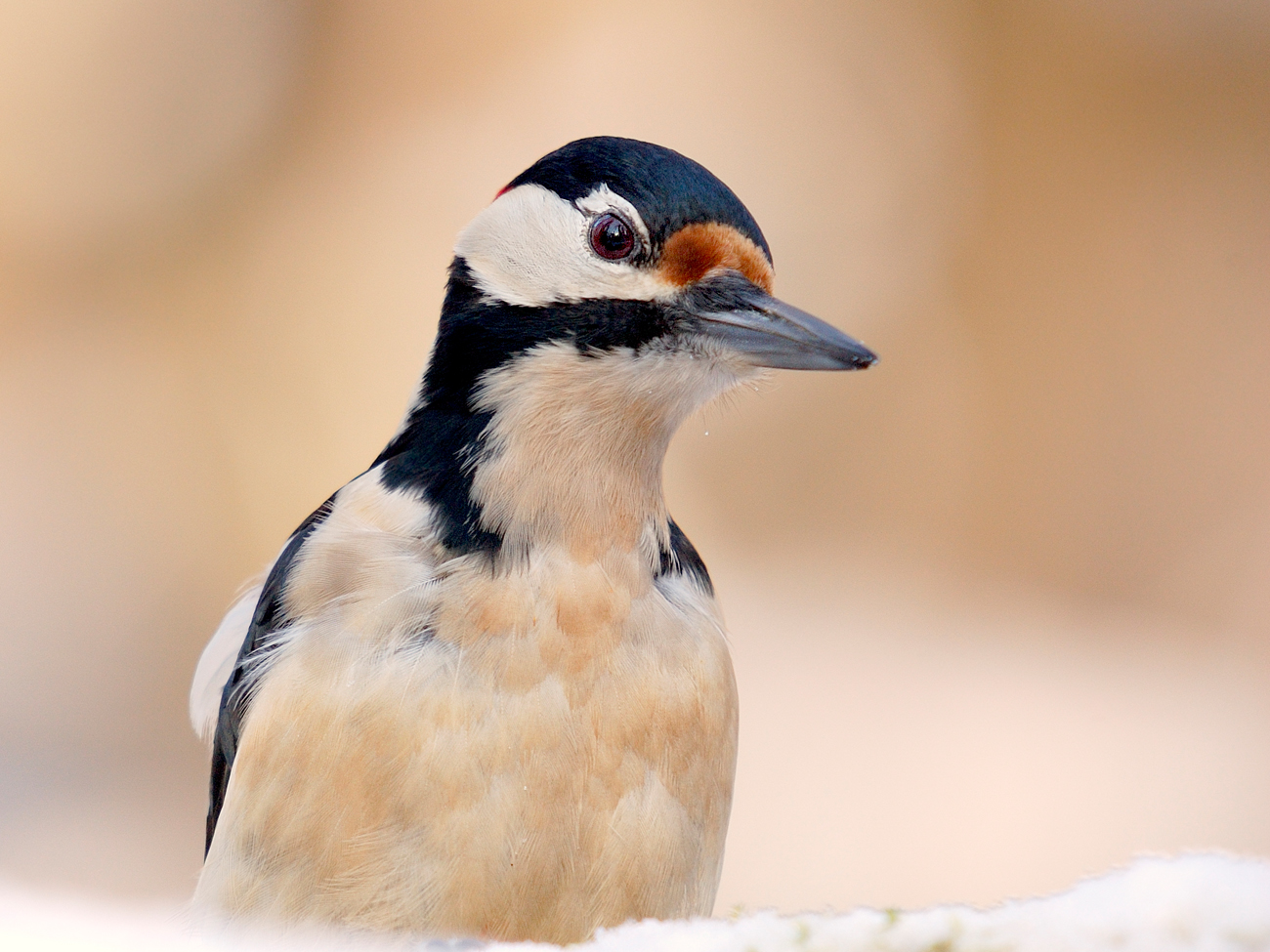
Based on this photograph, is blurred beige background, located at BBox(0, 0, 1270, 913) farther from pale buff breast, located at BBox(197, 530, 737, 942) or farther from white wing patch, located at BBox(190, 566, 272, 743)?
pale buff breast, located at BBox(197, 530, 737, 942)

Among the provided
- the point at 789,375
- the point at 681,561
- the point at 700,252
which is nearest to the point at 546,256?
the point at 700,252

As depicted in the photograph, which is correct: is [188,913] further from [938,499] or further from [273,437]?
[938,499]

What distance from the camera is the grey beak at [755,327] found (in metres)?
1.49

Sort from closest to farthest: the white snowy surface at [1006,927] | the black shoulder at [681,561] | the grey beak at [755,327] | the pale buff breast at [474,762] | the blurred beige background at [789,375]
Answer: the white snowy surface at [1006,927] → the pale buff breast at [474,762] → the grey beak at [755,327] → the black shoulder at [681,561] → the blurred beige background at [789,375]

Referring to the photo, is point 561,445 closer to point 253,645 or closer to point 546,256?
point 546,256

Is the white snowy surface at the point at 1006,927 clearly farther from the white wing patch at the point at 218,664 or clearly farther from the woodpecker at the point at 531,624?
the white wing patch at the point at 218,664

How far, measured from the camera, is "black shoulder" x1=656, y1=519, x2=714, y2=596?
1.64 meters

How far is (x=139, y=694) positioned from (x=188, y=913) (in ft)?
13.4

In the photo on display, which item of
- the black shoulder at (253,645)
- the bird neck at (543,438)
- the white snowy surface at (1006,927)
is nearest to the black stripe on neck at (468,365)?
the bird neck at (543,438)

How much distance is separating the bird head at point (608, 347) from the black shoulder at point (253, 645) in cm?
29

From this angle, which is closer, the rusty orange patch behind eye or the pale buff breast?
the pale buff breast

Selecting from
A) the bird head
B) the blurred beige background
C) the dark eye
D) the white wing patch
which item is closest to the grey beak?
the bird head

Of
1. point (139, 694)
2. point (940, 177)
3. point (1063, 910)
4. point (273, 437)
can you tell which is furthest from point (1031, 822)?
point (1063, 910)

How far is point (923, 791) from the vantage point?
16.2ft
